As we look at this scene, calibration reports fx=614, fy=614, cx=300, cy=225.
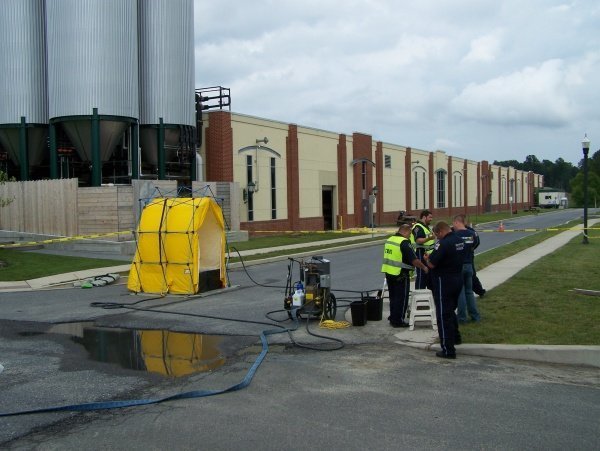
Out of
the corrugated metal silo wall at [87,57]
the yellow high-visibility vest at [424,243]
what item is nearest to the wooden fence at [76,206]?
the corrugated metal silo wall at [87,57]

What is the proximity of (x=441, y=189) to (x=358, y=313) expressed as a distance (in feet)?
197

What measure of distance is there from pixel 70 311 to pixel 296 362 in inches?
255

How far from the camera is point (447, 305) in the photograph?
8.38 m

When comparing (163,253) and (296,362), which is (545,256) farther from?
(296,362)

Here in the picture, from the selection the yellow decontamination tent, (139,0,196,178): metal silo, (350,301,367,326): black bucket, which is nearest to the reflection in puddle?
(350,301,367,326): black bucket

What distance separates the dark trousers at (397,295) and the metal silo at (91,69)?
69.7ft

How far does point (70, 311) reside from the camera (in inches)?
498

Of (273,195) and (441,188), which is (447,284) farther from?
(441,188)

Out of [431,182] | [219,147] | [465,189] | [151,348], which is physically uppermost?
[219,147]

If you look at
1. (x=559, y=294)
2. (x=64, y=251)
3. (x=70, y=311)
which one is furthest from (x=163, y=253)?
(x=64, y=251)

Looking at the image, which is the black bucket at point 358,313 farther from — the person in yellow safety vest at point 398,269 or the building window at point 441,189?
the building window at point 441,189

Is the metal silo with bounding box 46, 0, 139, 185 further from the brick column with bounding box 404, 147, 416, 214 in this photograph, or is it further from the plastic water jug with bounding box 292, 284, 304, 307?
the brick column with bounding box 404, 147, 416, 214

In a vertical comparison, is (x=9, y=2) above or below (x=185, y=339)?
above

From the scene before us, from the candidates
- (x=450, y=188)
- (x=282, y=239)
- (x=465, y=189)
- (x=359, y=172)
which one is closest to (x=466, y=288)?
(x=282, y=239)
